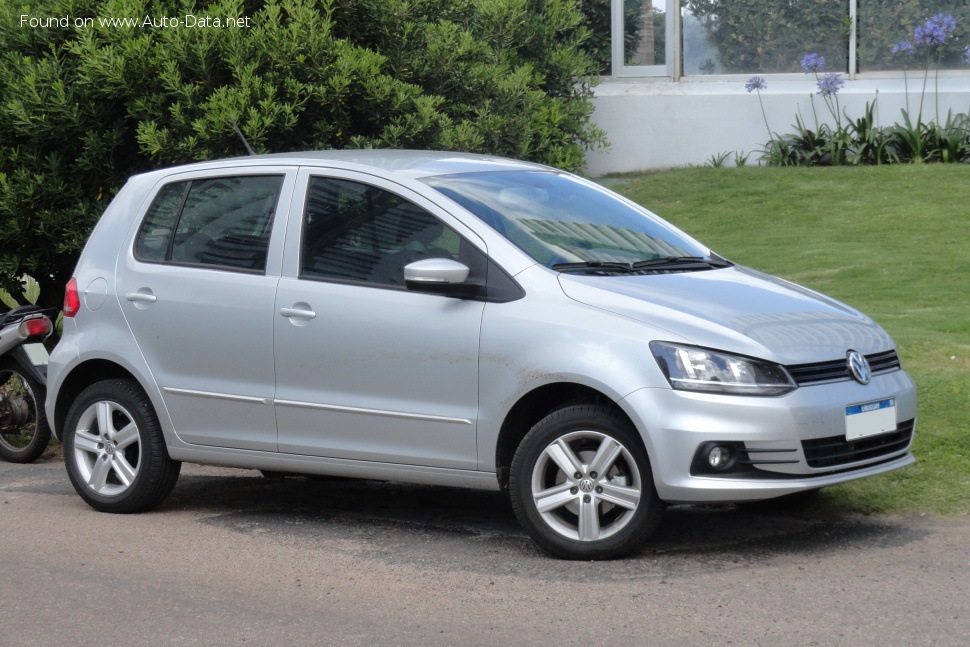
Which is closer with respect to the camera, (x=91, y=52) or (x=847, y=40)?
(x=91, y=52)

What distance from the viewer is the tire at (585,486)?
557cm

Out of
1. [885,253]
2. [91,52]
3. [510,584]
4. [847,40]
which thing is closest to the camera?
[510,584]

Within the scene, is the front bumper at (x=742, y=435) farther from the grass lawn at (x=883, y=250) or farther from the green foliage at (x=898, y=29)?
the green foliage at (x=898, y=29)

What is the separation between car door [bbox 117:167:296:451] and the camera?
257 inches

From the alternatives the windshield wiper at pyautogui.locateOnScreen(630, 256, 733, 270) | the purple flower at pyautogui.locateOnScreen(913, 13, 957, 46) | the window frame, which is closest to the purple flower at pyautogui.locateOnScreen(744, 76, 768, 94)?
the window frame

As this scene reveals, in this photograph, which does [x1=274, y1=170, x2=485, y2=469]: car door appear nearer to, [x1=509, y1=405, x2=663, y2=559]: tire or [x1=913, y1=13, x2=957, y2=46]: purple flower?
[x1=509, y1=405, x2=663, y2=559]: tire

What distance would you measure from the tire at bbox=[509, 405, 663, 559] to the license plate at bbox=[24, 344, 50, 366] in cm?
473

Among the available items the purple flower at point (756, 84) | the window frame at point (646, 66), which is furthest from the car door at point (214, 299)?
the window frame at point (646, 66)

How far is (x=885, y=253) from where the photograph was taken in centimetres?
1262

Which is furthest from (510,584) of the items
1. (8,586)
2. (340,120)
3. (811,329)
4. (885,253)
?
(885,253)

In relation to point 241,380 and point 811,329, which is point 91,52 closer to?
point 241,380

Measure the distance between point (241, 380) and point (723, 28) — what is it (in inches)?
479

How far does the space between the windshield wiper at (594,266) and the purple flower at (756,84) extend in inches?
434

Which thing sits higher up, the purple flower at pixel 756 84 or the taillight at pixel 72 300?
the purple flower at pixel 756 84
